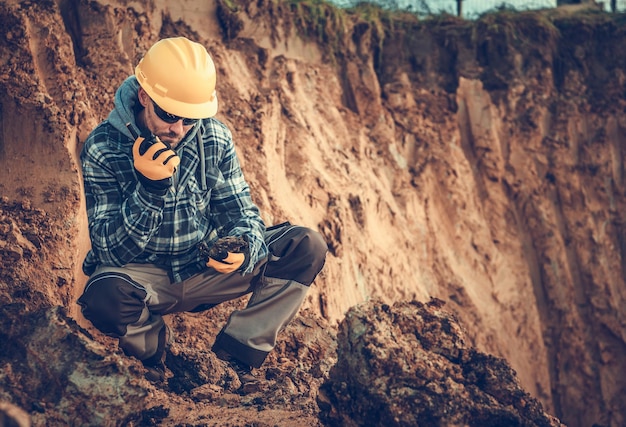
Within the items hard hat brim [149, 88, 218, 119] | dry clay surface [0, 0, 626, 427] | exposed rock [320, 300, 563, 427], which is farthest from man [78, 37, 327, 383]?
exposed rock [320, 300, 563, 427]

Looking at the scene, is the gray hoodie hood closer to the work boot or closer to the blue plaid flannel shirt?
the blue plaid flannel shirt

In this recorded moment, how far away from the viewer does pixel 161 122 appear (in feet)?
14.9

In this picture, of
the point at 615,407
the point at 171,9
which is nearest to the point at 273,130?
the point at 171,9

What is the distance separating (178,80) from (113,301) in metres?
1.27

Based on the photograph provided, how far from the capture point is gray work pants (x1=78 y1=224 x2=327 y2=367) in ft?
14.7

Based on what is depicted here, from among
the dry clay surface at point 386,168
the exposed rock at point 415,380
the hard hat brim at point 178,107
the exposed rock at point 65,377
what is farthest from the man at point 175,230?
the exposed rock at point 415,380

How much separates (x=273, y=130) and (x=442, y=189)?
111 inches

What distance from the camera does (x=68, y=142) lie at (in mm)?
5930

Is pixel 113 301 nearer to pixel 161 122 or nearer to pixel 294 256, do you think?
pixel 161 122

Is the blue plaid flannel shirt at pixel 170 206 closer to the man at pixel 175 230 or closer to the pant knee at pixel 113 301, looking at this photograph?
the man at pixel 175 230

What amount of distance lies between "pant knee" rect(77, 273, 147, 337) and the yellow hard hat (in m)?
1.00

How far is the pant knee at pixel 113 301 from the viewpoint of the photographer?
4.43 m

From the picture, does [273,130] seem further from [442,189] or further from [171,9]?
[442,189]

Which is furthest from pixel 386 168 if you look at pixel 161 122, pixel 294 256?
pixel 161 122
